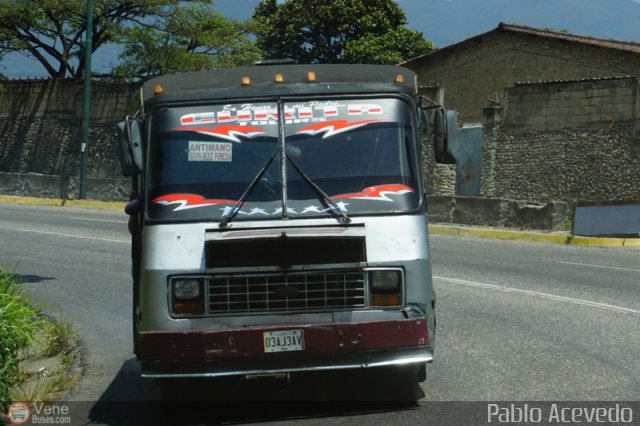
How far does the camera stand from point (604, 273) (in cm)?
1694

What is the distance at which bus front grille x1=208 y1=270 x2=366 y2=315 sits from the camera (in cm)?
776

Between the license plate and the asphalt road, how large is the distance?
591mm

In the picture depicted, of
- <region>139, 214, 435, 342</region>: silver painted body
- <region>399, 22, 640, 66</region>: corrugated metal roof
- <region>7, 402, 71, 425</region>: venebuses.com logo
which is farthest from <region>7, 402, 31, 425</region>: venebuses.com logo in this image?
<region>399, 22, 640, 66</region>: corrugated metal roof

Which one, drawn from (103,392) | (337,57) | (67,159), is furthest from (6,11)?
(103,392)

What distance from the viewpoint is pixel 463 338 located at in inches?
436

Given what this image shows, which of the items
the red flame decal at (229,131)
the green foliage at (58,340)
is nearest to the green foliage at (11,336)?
the green foliage at (58,340)

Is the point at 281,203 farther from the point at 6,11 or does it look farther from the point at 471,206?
the point at 6,11

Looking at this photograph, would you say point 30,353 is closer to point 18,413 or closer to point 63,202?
point 18,413

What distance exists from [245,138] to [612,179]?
24938 mm

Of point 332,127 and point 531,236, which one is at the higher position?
point 332,127

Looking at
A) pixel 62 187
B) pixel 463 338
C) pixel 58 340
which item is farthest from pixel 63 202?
pixel 463 338

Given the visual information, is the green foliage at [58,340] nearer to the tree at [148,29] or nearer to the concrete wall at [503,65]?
the concrete wall at [503,65]

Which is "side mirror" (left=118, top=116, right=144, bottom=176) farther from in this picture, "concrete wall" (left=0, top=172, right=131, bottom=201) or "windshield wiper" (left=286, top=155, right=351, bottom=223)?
"concrete wall" (left=0, top=172, right=131, bottom=201)

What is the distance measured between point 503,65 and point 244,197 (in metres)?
34.3
